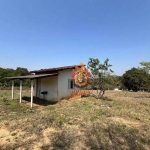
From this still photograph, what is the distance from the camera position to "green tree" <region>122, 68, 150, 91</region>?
1403 inches

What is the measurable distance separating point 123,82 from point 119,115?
3296cm

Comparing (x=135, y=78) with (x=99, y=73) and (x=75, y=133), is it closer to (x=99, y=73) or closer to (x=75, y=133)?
(x=99, y=73)

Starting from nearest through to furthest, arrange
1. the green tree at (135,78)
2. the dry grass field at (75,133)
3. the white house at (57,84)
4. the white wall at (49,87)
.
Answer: the dry grass field at (75,133) → the white house at (57,84) → the white wall at (49,87) → the green tree at (135,78)

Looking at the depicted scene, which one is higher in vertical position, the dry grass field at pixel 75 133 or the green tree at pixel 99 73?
the green tree at pixel 99 73

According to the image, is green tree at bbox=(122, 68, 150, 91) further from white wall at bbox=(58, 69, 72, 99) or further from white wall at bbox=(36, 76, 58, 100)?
white wall at bbox=(36, 76, 58, 100)

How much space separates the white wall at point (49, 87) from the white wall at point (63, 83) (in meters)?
0.34

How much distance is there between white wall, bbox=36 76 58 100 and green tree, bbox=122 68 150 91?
2679 centimetres

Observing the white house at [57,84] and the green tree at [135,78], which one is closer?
the white house at [57,84]

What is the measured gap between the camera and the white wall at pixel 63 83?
13.2 meters

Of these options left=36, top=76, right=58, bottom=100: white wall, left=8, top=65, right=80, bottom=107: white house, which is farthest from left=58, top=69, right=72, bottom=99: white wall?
left=36, top=76, right=58, bottom=100: white wall

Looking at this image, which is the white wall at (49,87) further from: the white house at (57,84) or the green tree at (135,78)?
the green tree at (135,78)

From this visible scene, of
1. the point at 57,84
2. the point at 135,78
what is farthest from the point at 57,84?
the point at 135,78

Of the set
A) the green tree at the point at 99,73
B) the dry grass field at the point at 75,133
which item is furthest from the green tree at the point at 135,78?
the dry grass field at the point at 75,133

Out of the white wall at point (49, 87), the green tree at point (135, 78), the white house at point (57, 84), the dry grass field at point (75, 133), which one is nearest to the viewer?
the dry grass field at point (75, 133)
